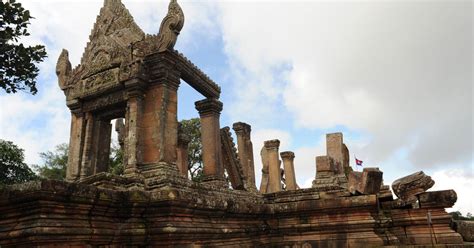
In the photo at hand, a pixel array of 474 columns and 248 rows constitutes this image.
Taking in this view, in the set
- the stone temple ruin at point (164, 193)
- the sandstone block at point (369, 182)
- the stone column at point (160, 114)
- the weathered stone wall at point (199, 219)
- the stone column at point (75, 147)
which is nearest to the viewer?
the weathered stone wall at point (199, 219)

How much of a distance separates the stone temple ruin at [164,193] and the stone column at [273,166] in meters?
9.39

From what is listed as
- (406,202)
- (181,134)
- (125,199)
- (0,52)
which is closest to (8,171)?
(181,134)

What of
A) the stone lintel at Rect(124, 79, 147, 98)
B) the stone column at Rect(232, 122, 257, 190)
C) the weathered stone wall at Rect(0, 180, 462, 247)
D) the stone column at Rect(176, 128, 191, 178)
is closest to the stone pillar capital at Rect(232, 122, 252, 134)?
the stone column at Rect(232, 122, 257, 190)

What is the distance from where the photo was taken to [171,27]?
23.2ft

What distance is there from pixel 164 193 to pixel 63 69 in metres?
4.53

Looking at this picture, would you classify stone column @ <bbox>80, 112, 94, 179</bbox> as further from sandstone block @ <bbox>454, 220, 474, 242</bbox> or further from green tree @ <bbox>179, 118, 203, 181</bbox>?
green tree @ <bbox>179, 118, 203, 181</bbox>

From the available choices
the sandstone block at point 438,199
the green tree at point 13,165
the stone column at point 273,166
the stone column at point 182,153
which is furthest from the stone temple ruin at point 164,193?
the green tree at point 13,165

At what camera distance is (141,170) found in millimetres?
6484

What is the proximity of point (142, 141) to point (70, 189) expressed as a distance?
102 inches

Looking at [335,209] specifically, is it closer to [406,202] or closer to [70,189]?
[406,202]

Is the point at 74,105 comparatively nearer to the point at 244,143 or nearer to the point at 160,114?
the point at 160,114

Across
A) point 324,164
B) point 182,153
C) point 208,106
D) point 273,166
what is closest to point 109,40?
point 208,106

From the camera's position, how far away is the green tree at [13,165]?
19.5 metres

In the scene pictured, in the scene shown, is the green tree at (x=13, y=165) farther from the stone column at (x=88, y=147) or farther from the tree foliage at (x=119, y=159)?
the stone column at (x=88, y=147)
